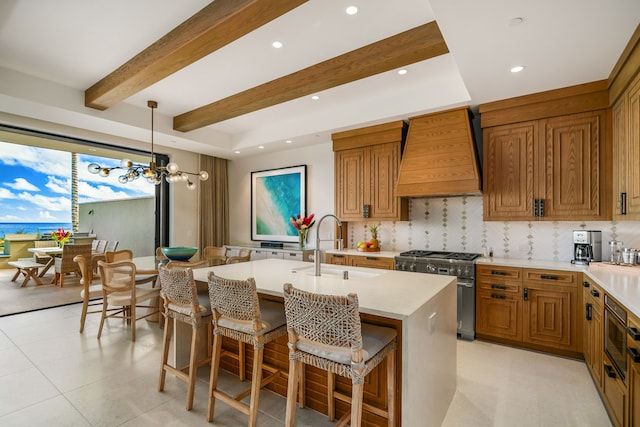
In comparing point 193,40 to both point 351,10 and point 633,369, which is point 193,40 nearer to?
point 351,10

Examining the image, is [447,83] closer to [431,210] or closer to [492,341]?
[431,210]

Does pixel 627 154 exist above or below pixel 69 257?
above

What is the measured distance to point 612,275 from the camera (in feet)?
8.00

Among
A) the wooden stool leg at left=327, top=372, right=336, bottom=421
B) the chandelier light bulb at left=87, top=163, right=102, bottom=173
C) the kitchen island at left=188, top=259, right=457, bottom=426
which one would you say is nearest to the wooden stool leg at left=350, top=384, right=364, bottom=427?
the kitchen island at left=188, top=259, right=457, bottom=426

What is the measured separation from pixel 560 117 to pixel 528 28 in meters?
1.55

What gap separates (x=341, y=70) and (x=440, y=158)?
1.60 metres

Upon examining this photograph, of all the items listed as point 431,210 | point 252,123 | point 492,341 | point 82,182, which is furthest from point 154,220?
point 492,341

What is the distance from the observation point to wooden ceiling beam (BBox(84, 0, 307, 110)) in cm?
210

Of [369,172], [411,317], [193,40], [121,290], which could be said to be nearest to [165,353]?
[121,290]

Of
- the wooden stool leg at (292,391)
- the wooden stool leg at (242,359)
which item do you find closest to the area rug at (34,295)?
the wooden stool leg at (242,359)

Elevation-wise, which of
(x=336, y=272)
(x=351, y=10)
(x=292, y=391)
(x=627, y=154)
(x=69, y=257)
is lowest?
(x=292, y=391)

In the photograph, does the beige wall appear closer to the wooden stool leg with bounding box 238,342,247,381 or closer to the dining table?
the wooden stool leg with bounding box 238,342,247,381

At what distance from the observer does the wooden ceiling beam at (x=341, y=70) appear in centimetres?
262

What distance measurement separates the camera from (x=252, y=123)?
5.21m
